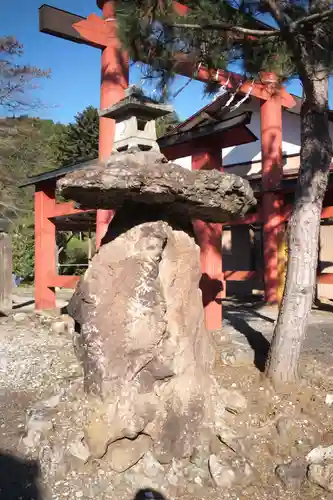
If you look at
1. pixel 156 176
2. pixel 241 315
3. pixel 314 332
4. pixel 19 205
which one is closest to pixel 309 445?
pixel 156 176

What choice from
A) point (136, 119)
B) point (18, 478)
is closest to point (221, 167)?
point (136, 119)

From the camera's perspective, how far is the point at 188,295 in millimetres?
4352

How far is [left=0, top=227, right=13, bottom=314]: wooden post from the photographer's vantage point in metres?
9.74

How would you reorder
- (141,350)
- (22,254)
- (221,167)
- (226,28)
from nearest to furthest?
1. (141,350)
2. (226,28)
3. (221,167)
4. (22,254)

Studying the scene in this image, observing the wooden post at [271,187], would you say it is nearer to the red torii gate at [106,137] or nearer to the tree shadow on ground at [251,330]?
the tree shadow on ground at [251,330]

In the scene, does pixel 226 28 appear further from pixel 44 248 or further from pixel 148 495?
Result: pixel 44 248

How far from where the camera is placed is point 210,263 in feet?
22.3

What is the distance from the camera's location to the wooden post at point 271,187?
10.2 m

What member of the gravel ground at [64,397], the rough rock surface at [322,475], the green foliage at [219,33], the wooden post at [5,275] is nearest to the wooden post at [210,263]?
the gravel ground at [64,397]

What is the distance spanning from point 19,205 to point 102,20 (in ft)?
38.6

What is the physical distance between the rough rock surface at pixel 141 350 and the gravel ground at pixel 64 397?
0.86 feet

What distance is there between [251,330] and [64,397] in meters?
3.88

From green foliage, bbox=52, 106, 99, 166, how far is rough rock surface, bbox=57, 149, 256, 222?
17.6 m

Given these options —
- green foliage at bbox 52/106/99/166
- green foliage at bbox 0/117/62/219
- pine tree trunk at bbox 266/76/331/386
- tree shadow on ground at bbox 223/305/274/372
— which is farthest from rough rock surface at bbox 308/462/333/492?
green foliage at bbox 52/106/99/166
